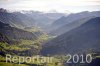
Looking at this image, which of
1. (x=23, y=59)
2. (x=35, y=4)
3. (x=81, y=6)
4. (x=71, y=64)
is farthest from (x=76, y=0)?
(x=23, y=59)

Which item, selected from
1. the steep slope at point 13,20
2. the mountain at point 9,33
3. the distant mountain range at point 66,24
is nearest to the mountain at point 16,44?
the mountain at point 9,33

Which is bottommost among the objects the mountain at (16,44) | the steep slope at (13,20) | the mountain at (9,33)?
the mountain at (16,44)

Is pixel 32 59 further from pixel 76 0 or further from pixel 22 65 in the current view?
pixel 76 0

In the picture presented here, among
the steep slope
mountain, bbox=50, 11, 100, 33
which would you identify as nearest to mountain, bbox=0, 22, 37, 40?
the steep slope

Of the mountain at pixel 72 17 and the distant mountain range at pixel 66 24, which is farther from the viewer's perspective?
the mountain at pixel 72 17

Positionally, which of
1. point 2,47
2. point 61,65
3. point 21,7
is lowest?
point 61,65

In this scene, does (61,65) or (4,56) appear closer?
(4,56)

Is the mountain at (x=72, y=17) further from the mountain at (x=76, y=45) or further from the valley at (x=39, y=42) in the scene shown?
the mountain at (x=76, y=45)

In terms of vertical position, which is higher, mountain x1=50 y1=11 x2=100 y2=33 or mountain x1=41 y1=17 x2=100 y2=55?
mountain x1=50 y1=11 x2=100 y2=33

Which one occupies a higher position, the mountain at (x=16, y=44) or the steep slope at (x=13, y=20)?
the steep slope at (x=13, y=20)

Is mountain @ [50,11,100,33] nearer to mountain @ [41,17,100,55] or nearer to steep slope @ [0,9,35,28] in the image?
mountain @ [41,17,100,55]

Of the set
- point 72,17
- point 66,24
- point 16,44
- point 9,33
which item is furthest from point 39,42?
point 72,17
